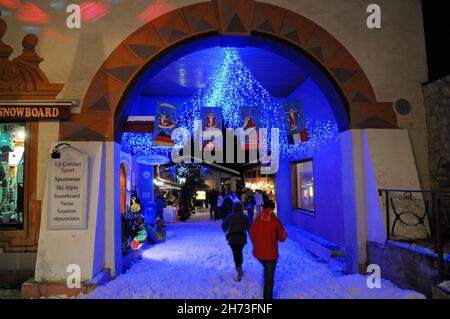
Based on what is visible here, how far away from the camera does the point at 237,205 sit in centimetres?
664

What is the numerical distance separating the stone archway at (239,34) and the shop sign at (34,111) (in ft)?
1.43

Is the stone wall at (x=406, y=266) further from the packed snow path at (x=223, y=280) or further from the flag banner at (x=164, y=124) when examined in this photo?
the flag banner at (x=164, y=124)

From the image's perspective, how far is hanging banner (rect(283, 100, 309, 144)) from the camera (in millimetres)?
Result: 9280

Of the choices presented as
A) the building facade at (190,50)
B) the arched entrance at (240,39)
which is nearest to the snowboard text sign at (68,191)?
the building facade at (190,50)

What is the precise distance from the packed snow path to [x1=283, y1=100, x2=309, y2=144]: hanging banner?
3192 mm

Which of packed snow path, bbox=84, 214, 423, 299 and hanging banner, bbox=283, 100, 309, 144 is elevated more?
hanging banner, bbox=283, 100, 309, 144

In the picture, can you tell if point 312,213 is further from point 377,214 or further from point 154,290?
point 154,290

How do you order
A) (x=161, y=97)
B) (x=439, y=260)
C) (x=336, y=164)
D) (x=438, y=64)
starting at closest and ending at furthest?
(x=439, y=260), (x=438, y=64), (x=336, y=164), (x=161, y=97)

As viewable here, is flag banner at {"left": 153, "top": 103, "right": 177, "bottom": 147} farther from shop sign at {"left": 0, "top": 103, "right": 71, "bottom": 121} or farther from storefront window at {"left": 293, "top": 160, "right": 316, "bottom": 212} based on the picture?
storefront window at {"left": 293, "top": 160, "right": 316, "bottom": 212}

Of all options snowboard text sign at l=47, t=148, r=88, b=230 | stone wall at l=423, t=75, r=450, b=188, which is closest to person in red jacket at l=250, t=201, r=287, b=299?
snowboard text sign at l=47, t=148, r=88, b=230

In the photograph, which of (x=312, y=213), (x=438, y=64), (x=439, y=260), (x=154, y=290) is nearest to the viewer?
(x=439, y=260)

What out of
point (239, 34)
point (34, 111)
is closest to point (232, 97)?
point (239, 34)

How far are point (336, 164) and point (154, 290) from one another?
584 centimetres
